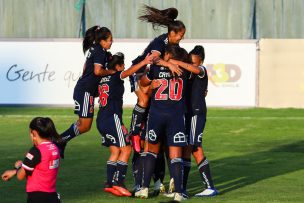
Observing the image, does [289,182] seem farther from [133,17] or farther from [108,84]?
[133,17]

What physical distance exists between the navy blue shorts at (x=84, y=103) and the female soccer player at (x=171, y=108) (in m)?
1.57

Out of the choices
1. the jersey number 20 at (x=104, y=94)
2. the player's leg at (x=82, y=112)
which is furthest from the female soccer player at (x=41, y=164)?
the player's leg at (x=82, y=112)

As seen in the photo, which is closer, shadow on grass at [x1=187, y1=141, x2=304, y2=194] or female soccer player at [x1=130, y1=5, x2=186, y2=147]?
female soccer player at [x1=130, y1=5, x2=186, y2=147]

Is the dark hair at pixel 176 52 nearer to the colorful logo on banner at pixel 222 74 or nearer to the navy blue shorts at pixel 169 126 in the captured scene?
the navy blue shorts at pixel 169 126

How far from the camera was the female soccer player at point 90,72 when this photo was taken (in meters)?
14.4

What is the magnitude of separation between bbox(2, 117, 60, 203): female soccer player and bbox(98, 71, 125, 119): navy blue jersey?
13.2 ft

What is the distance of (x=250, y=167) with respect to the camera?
17.8m

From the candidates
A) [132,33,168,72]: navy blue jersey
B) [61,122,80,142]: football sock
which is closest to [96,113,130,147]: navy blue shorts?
[132,33,168,72]: navy blue jersey

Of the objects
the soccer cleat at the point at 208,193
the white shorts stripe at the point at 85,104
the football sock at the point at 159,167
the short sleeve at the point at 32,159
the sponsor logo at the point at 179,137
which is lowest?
the soccer cleat at the point at 208,193

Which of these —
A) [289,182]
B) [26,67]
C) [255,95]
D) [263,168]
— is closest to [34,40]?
[26,67]

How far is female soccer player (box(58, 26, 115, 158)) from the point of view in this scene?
1438cm

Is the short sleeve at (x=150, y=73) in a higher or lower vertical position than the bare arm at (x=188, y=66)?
lower

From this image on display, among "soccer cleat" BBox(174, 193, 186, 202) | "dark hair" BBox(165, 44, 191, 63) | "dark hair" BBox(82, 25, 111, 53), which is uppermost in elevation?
"dark hair" BBox(82, 25, 111, 53)

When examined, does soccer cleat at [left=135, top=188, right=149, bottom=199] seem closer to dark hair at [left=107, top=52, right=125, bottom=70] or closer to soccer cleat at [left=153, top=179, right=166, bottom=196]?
soccer cleat at [left=153, top=179, right=166, bottom=196]
